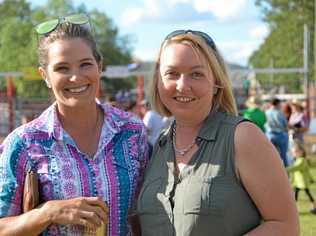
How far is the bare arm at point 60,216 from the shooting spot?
2686 millimetres

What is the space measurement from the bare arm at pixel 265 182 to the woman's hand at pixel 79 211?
560 millimetres

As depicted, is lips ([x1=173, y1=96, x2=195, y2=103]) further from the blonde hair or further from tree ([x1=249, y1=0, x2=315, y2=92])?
tree ([x1=249, y1=0, x2=315, y2=92])

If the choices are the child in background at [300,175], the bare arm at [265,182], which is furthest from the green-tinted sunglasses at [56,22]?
the child in background at [300,175]

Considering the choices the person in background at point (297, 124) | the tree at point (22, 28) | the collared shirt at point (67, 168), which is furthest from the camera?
the tree at point (22, 28)

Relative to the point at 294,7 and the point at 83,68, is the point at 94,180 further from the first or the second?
the point at 294,7

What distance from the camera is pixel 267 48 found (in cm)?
7600

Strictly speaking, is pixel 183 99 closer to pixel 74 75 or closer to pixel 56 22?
pixel 74 75

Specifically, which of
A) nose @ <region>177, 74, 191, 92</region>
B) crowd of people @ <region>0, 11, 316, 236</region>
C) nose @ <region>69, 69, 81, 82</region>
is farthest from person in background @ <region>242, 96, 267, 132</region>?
nose @ <region>69, 69, 81, 82</region>

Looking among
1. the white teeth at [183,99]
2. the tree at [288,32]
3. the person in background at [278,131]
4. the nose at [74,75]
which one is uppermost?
the tree at [288,32]

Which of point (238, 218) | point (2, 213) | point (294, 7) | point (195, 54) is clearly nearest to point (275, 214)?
point (238, 218)

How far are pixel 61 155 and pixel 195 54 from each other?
2.28 ft

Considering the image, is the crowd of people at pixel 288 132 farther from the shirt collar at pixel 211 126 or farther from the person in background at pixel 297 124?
the shirt collar at pixel 211 126

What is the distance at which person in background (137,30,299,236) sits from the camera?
271 cm

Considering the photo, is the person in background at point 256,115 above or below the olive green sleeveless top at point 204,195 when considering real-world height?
above
